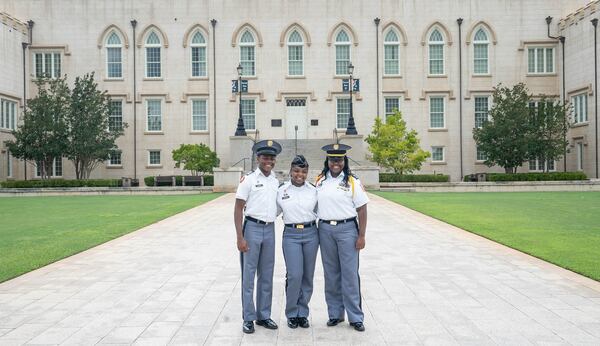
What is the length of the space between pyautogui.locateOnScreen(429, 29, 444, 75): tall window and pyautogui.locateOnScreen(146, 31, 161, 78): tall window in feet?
67.6

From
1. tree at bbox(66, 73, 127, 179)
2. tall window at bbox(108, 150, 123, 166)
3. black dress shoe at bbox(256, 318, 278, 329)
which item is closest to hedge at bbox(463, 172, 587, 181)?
tree at bbox(66, 73, 127, 179)

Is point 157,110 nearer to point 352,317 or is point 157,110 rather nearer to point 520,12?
point 520,12

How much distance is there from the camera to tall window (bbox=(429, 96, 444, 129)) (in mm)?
45281

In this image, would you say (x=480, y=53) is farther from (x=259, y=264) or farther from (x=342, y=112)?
(x=259, y=264)

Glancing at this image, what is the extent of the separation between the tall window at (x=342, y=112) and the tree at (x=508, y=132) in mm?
9678

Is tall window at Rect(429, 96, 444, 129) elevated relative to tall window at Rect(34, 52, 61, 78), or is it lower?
lower

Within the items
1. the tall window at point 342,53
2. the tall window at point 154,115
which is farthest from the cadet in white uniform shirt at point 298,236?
the tall window at point 154,115

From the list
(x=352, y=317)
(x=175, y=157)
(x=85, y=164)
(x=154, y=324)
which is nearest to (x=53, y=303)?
(x=154, y=324)

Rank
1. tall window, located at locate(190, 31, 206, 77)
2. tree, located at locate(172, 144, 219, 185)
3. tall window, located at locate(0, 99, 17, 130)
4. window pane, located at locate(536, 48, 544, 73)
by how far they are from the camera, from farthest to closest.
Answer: tall window, located at locate(190, 31, 206, 77), window pane, located at locate(536, 48, 544, 73), tall window, located at locate(0, 99, 17, 130), tree, located at locate(172, 144, 219, 185)

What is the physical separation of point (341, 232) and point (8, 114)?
41187 millimetres

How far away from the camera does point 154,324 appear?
6.87 meters

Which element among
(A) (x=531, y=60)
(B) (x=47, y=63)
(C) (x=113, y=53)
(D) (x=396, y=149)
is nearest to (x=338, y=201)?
(D) (x=396, y=149)

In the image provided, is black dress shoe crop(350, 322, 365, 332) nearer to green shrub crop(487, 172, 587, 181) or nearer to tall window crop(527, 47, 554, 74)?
green shrub crop(487, 172, 587, 181)

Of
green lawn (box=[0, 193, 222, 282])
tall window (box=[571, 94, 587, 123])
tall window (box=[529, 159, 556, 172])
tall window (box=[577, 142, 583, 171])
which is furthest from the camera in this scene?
tall window (box=[529, 159, 556, 172])
